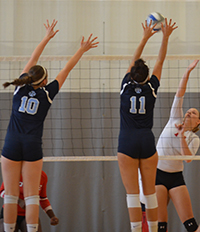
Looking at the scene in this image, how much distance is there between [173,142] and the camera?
331 centimetres

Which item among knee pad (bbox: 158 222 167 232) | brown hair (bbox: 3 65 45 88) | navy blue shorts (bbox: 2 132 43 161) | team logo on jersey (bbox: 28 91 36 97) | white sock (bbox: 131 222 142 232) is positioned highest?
brown hair (bbox: 3 65 45 88)

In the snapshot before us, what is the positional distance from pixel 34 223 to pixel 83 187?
194 centimetres

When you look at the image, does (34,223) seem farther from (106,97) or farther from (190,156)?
(106,97)

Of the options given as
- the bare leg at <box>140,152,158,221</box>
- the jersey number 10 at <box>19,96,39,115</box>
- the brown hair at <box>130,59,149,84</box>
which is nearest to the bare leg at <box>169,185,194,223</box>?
the bare leg at <box>140,152,158,221</box>

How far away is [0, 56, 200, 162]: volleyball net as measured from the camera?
173 inches

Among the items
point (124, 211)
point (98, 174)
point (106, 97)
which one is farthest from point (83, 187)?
point (106, 97)

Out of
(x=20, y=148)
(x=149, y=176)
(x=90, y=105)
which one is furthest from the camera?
(x=90, y=105)

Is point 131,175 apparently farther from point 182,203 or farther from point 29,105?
point 29,105

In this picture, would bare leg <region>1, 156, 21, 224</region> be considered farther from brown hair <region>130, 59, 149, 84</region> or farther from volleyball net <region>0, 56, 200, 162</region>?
volleyball net <region>0, 56, 200, 162</region>

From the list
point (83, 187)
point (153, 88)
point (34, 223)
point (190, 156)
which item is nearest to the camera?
point (34, 223)

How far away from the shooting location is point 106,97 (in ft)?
14.7

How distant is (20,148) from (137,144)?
0.92 metres

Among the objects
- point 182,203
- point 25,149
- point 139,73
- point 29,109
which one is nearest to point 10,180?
point 25,149

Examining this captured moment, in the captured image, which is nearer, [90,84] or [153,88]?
[153,88]
